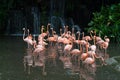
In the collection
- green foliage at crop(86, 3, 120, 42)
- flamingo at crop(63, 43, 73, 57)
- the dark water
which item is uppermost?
green foliage at crop(86, 3, 120, 42)

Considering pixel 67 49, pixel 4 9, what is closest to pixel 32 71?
pixel 67 49

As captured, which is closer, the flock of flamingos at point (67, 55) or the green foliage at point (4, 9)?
the flock of flamingos at point (67, 55)

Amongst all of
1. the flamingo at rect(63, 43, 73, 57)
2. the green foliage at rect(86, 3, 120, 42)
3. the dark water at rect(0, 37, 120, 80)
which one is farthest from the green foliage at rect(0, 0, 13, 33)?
the flamingo at rect(63, 43, 73, 57)

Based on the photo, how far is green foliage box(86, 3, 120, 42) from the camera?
15.3m

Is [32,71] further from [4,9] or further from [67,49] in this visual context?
[4,9]

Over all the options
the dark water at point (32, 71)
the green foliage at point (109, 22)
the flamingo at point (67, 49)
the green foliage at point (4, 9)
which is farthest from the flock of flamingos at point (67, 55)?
the green foliage at point (4, 9)

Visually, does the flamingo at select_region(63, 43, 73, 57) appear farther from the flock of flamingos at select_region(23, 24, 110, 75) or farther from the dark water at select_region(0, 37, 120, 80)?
the dark water at select_region(0, 37, 120, 80)

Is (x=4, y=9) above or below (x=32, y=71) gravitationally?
above

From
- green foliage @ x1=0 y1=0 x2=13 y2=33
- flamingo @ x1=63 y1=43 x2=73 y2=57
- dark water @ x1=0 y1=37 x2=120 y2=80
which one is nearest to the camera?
dark water @ x1=0 y1=37 x2=120 y2=80

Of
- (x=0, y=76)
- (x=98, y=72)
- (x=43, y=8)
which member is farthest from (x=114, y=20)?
(x=0, y=76)

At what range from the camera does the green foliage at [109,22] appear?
15.3 meters

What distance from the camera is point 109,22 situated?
15.9 m

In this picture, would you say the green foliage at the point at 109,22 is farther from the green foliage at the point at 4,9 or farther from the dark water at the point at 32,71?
the green foliage at the point at 4,9

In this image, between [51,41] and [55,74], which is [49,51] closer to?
[51,41]
